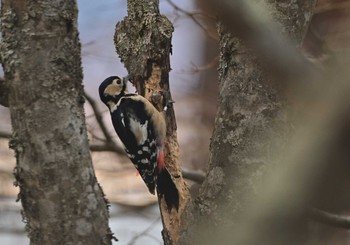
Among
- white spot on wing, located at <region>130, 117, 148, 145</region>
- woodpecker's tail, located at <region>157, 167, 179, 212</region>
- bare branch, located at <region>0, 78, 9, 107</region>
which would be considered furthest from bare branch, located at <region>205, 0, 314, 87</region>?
white spot on wing, located at <region>130, 117, 148, 145</region>

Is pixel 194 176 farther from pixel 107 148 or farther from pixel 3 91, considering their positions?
pixel 3 91

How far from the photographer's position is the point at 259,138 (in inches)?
72.6

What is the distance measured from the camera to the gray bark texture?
5.04ft

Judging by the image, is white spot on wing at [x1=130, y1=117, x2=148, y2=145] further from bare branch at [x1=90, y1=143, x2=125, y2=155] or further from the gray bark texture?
the gray bark texture

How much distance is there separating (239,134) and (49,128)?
626 millimetres

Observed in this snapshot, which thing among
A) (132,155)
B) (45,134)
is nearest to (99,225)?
(45,134)

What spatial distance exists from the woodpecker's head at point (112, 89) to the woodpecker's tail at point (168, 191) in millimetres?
888

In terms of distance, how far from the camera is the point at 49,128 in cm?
154

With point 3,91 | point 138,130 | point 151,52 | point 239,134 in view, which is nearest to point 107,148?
point 138,130

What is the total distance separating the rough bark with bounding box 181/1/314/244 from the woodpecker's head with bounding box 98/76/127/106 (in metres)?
1.34

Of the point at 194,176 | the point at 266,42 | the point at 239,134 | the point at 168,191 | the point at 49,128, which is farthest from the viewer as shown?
the point at 194,176

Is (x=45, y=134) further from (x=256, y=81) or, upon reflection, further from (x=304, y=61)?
(x=304, y=61)

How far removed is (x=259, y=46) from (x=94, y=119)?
121 inches

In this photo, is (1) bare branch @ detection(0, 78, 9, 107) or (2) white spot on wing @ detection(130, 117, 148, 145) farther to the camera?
(2) white spot on wing @ detection(130, 117, 148, 145)
